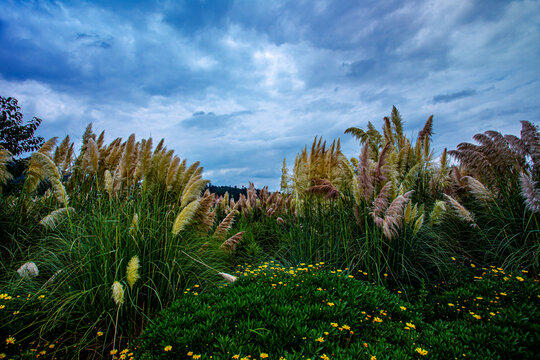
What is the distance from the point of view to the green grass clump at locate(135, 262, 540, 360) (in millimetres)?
2078

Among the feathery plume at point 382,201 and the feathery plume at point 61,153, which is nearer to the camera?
the feathery plume at point 382,201

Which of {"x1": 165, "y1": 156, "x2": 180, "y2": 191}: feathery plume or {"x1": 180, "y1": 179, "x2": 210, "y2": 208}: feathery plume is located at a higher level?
{"x1": 165, "y1": 156, "x2": 180, "y2": 191}: feathery plume

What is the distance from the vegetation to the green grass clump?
0.05ft

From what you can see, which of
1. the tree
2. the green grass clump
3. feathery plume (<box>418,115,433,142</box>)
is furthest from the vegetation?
the tree

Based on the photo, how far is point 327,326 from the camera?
2248 mm

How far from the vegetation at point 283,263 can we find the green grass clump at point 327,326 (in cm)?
1

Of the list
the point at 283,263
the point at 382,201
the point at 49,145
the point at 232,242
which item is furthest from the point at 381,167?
the point at 49,145

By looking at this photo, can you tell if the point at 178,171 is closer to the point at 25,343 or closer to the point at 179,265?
the point at 179,265

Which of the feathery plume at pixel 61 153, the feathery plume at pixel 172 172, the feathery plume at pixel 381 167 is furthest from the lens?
the feathery plume at pixel 61 153

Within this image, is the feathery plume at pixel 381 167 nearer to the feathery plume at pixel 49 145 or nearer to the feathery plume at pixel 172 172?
the feathery plume at pixel 172 172

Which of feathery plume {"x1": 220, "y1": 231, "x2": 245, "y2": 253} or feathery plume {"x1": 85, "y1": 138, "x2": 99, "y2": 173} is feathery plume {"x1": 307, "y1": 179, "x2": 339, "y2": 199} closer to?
feathery plume {"x1": 220, "y1": 231, "x2": 245, "y2": 253}

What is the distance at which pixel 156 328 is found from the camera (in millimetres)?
2385

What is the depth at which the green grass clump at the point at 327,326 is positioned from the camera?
2.08m

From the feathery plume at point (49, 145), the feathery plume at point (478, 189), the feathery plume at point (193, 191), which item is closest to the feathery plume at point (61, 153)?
the feathery plume at point (49, 145)
